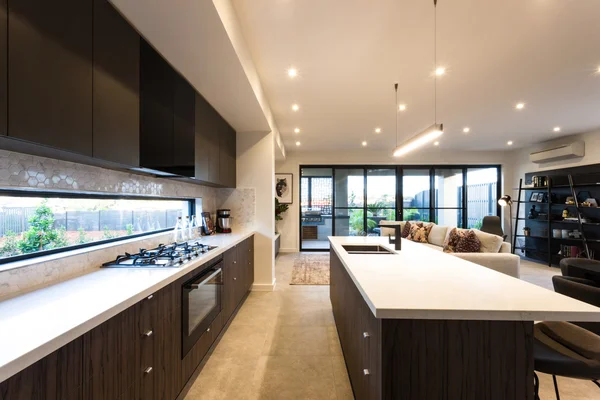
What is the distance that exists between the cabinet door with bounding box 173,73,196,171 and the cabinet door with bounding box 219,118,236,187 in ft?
2.64

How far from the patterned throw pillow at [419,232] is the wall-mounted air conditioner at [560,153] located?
2.98m

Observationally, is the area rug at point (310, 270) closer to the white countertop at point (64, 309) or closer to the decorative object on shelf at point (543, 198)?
the white countertop at point (64, 309)

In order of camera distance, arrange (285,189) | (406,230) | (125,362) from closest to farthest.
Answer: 1. (125,362)
2. (406,230)
3. (285,189)

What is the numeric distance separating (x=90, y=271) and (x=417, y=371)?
196 cm

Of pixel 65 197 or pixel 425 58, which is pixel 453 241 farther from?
pixel 65 197

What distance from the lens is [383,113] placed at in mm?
4109

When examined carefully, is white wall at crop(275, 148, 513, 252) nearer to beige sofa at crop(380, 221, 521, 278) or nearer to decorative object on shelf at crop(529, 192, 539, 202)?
decorative object on shelf at crop(529, 192, 539, 202)

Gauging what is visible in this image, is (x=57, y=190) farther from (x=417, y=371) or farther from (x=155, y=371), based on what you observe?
(x=417, y=371)

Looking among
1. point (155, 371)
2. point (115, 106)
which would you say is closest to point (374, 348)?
point (155, 371)

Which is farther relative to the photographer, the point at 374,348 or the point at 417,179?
the point at 417,179

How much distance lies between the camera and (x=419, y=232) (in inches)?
226

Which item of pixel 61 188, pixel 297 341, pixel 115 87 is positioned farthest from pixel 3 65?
pixel 297 341

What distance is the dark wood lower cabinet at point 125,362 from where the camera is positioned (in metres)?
0.81

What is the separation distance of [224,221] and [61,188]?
2281mm
